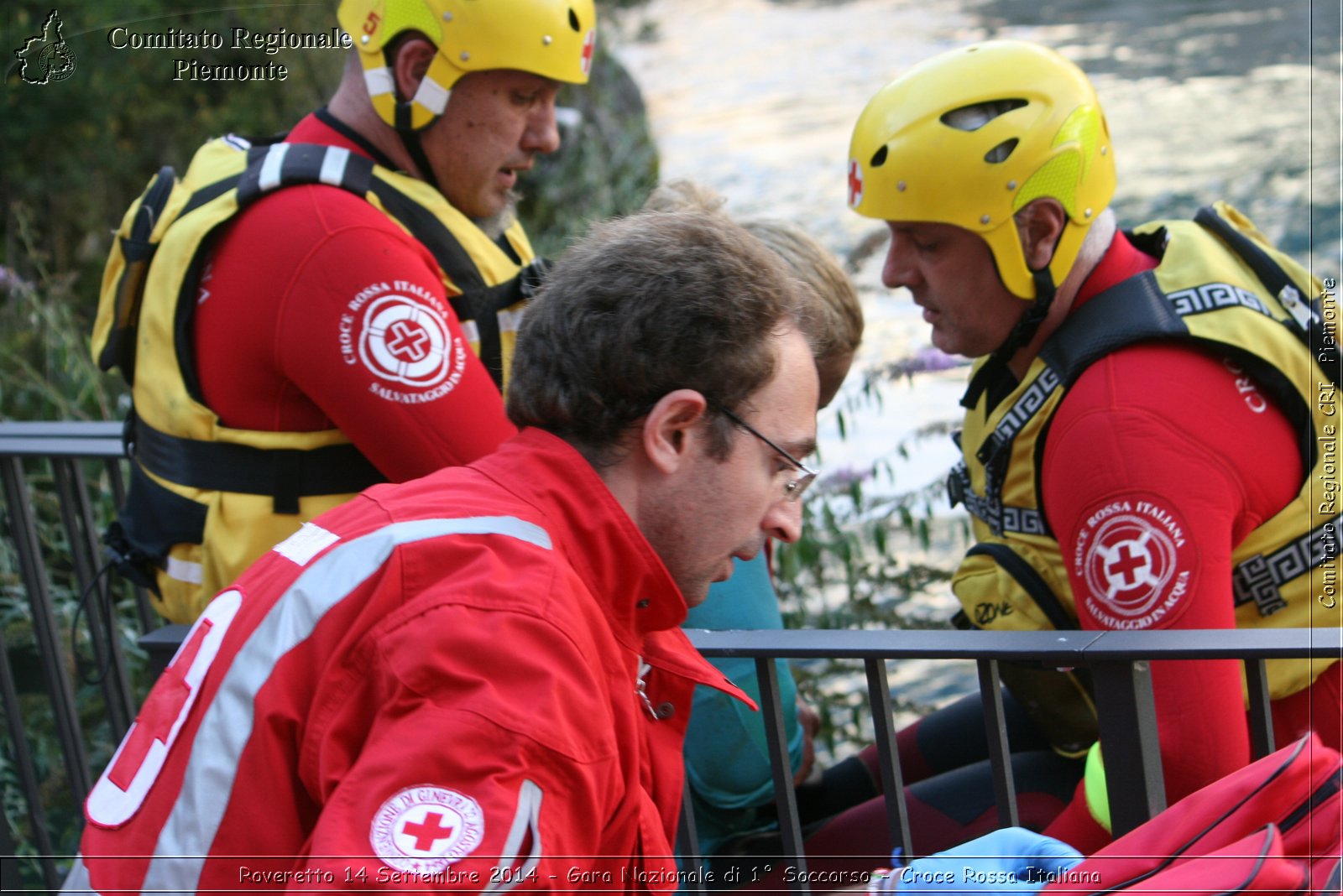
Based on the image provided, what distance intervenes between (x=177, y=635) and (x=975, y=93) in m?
1.95

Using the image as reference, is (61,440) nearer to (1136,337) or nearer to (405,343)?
(405,343)

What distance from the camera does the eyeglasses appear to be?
1.80m

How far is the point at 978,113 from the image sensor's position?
276 centimetres

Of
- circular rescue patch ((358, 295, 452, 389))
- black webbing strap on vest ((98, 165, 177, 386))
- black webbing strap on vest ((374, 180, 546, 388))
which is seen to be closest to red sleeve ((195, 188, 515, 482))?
circular rescue patch ((358, 295, 452, 389))

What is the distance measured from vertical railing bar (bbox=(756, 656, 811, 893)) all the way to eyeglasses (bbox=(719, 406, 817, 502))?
1.96ft

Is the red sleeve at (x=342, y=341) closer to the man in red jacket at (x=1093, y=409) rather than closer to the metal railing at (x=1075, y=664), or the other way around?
the metal railing at (x=1075, y=664)

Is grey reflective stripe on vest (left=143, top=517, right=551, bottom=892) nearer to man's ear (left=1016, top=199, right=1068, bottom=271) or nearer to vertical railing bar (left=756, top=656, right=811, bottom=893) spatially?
vertical railing bar (left=756, top=656, right=811, bottom=893)

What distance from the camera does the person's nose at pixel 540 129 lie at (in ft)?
10.1

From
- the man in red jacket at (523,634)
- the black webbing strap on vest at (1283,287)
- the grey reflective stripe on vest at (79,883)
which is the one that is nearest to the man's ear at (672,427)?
the man in red jacket at (523,634)

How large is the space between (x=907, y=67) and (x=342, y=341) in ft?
14.1

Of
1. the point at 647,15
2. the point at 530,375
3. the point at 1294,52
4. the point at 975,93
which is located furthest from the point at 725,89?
the point at 530,375

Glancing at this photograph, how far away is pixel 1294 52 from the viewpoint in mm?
8836

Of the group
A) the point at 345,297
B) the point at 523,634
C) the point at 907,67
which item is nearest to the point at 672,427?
the point at 523,634

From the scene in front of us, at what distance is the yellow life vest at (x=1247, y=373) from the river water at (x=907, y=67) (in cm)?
179
